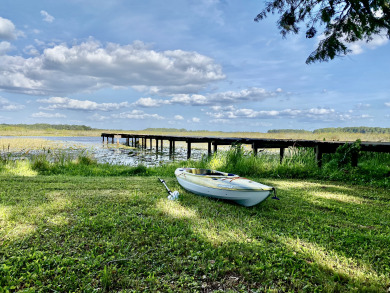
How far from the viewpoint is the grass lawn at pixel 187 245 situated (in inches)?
94.0

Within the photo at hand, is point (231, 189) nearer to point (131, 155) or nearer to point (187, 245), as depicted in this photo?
point (187, 245)

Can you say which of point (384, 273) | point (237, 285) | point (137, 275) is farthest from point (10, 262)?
point (384, 273)

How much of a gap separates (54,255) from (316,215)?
3895mm

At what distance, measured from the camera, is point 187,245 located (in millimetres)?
3006

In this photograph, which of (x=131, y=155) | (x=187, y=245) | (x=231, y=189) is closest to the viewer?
(x=187, y=245)

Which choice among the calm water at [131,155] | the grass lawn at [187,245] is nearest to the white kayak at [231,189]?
the grass lawn at [187,245]

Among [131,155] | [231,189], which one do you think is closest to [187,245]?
[231,189]

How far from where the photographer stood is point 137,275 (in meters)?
2.46

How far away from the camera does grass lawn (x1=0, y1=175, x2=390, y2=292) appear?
2387 millimetres

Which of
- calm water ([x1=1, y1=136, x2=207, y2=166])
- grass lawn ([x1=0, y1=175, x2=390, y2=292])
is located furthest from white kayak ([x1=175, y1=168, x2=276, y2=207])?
calm water ([x1=1, y1=136, x2=207, y2=166])

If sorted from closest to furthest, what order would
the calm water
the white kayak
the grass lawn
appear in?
the grass lawn < the white kayak < the calm water

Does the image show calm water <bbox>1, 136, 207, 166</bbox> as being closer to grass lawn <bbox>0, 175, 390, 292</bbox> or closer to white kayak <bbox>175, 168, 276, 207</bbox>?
white kayak <bbox>175, 168, 276, 207</bbox>

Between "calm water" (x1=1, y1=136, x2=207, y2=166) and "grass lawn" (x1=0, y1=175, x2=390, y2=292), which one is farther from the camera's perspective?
"calm water" (x1=1, y1=136, x2=207, y2=166)

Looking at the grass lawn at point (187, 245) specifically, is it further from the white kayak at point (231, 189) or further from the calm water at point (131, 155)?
the calm water at point (131, 155)
